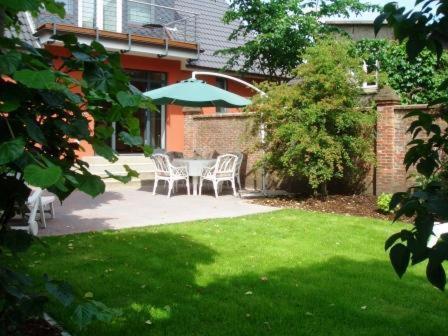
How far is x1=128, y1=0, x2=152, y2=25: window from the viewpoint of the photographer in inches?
711

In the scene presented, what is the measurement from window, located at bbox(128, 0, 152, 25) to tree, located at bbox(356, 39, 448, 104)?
24.9 ft

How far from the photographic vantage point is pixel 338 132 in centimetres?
1079

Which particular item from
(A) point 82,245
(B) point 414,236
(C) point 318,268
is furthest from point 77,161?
(A) point 82,245

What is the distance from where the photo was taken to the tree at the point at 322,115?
407 inches

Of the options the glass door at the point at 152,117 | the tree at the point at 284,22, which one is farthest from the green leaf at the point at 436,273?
the glass door at the point at 152,117

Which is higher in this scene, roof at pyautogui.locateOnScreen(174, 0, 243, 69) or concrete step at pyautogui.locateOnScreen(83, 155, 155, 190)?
roof at pyautogui.locateOnScreen(174, 0, 243, 69)

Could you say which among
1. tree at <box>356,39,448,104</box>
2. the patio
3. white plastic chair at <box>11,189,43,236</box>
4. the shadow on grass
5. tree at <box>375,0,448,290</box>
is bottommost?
the shadow on grass

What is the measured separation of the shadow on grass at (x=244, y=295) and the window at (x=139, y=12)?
521 inches

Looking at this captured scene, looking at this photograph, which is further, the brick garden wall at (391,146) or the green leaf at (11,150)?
the brick garden wall at (391,146)

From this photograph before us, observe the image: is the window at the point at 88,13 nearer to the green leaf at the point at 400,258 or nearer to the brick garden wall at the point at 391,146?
the brick garden wall at the point at 391,146

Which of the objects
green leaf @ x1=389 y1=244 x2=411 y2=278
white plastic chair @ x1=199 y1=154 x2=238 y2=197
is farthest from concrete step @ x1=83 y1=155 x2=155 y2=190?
green leaf @ x1=389 y1=244 x2=411 y2=278

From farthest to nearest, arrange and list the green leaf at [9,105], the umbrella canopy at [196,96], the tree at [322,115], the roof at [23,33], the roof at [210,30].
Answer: the roof at [210,30], the umbrella canopy at [196,96], the tree at [322,115], the roof at [23,33], the green leaf at [9,105]

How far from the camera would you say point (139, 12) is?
60.1 feet

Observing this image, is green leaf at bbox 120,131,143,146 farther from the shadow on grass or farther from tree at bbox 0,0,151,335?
the shadow on grass
